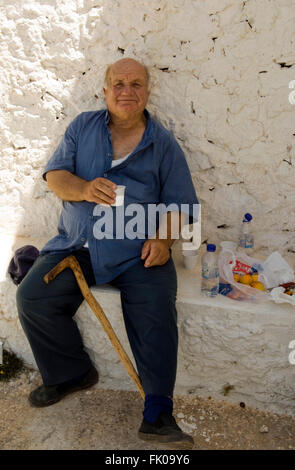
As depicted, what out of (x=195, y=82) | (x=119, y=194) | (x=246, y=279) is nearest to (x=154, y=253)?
(x=119, y=194)

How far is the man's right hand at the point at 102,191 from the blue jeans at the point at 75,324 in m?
0.35

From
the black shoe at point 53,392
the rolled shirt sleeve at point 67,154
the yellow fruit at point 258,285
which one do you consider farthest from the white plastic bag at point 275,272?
the rolled shirt sleeve at point 67,154

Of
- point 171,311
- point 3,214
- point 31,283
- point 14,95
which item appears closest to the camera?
point 171,311

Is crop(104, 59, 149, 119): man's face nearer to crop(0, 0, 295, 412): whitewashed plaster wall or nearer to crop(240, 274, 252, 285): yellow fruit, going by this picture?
crop(0, 0, 295, 412): whitewashed plaster wall

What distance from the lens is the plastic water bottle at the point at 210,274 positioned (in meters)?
2.09

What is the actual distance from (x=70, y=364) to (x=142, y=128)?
1355 mm

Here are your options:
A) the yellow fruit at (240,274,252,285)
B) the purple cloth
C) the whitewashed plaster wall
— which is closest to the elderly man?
the purple cloth

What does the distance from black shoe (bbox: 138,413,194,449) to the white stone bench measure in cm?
49

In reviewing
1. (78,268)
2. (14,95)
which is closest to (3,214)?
(14,95)

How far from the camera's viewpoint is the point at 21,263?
7.41 ft

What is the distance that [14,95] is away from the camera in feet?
8.27

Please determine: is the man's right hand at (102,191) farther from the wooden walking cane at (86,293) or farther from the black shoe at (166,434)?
the black shoe at (166,434)

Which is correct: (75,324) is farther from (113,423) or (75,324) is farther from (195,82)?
(195,82)

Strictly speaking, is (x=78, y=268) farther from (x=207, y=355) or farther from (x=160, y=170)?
(x=207, y=355)
